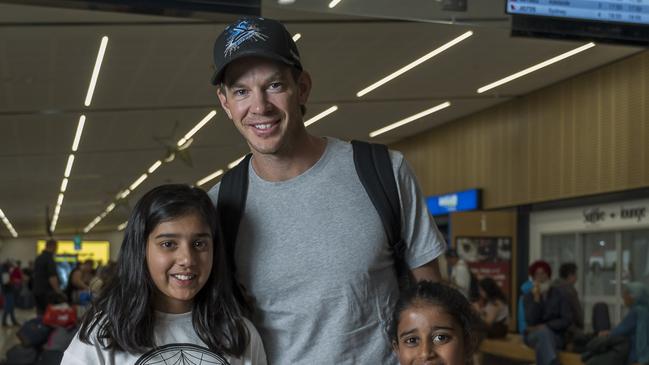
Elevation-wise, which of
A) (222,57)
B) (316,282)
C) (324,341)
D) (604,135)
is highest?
(604,135)

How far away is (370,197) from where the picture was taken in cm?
211

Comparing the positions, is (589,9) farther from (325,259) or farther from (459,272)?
(459,272)

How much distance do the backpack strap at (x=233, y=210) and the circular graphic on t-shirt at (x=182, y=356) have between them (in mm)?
167

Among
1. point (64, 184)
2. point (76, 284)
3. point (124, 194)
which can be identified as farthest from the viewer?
point (124, 194)

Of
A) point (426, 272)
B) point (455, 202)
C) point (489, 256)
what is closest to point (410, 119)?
point (455, 202)

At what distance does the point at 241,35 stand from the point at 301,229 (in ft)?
1.60

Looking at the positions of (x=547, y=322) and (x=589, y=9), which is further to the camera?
(x=547, y=322)

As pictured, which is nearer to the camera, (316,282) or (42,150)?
(316,282)

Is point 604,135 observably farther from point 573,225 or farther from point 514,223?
point 514,223

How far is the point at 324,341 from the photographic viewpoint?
80.9 inches

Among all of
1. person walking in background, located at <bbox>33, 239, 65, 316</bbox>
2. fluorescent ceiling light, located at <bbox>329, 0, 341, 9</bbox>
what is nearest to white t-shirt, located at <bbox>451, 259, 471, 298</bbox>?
person walking in background, located at <bbox>33, 239, 65, 316</bbox>

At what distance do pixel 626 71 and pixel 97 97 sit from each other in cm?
744

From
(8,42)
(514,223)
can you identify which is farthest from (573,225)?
(8,42)

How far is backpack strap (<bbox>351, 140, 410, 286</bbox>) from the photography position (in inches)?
82.7
